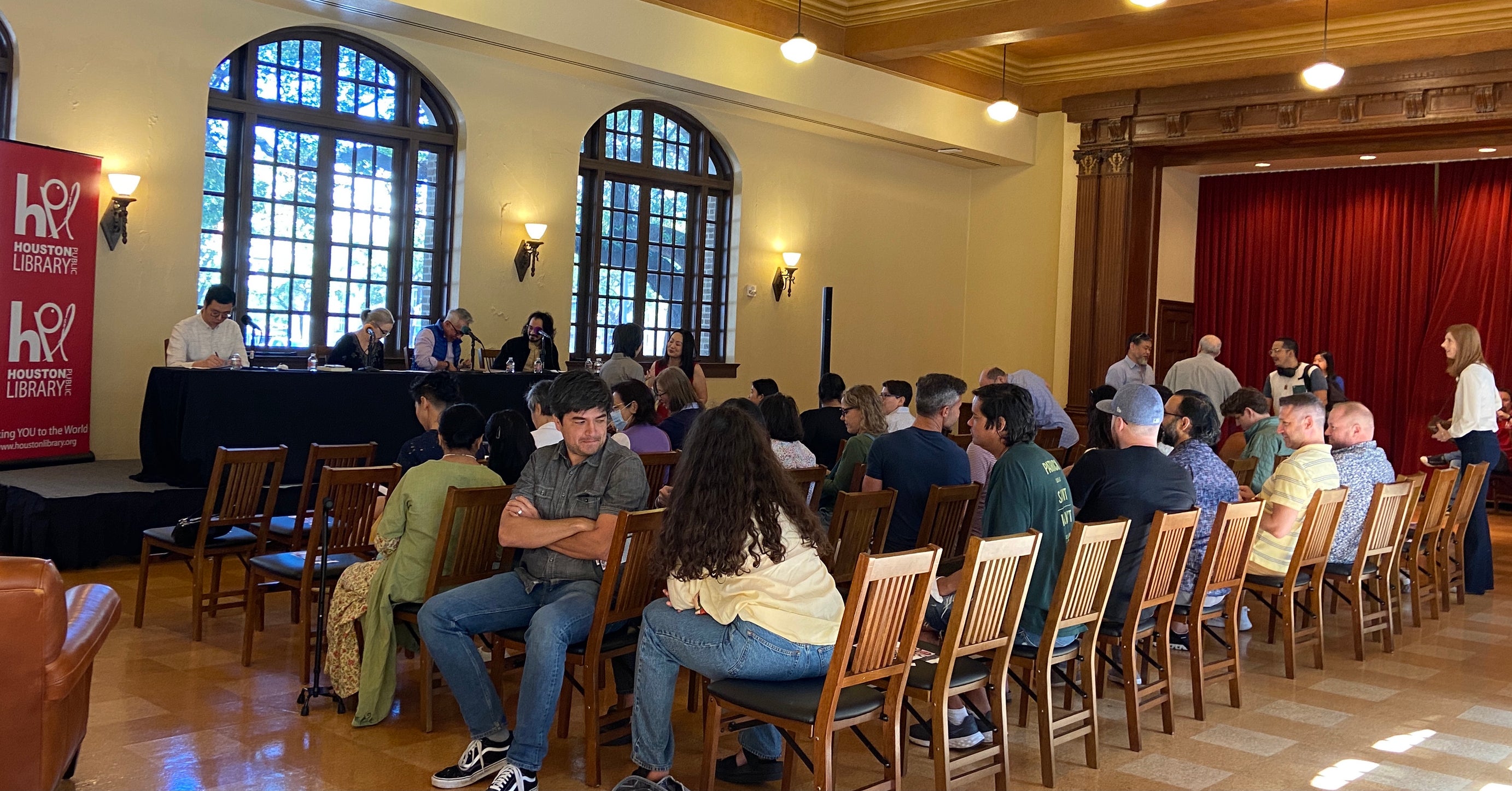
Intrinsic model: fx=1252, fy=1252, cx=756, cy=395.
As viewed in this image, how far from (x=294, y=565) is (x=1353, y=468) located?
469 centimetres

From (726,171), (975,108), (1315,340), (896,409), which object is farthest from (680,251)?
(1315,340)

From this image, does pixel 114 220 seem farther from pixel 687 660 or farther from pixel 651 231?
pixel 687 660

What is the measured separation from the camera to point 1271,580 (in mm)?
5344

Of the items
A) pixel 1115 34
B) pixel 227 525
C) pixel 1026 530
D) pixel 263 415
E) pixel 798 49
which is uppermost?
pixel 1115 34

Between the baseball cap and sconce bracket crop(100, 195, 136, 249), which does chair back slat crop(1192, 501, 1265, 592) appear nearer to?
the baseball cap

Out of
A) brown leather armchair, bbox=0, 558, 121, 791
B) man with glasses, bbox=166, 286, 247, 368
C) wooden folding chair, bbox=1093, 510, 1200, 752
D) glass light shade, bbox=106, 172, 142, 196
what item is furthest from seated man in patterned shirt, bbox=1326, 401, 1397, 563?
glass light shade, bbox=106, 172, 142, 196

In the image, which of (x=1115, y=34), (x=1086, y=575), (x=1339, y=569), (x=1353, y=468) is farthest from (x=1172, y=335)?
(x=1086, y=575)

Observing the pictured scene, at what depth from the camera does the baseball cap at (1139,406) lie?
171 inches

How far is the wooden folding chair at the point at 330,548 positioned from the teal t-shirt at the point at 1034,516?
2179 millimetres

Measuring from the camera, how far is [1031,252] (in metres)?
13.1

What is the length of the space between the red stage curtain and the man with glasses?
10.2 meters

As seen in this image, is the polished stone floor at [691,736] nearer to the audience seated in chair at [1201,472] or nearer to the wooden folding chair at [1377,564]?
the wooden folding chair at [1377,564]

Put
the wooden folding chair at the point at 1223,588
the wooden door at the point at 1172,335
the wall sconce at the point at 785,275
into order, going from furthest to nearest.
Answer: the wooden door at the point at 1172,335 → the wall sconce at the point at 785,275 → the wooden folding chair at the point at 1223,588

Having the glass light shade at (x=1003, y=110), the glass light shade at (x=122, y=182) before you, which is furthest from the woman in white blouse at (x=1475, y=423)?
the glass light shade at (x=122, y=182)
